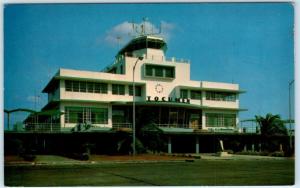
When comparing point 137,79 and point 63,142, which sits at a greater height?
point 137,79

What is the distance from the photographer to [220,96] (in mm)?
49875

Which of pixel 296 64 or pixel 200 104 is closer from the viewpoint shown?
pixel 296 64

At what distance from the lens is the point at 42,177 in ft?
60.2

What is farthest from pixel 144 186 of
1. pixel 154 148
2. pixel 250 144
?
pixel 250 144

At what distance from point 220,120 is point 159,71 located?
9.05 meters

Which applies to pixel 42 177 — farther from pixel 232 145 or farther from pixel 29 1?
pixel 232 145

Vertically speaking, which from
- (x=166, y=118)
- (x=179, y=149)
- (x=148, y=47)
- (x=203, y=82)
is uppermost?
(x=148, y=47)

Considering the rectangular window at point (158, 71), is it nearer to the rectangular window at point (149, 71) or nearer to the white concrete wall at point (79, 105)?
the rectangular window at point (149, 71)

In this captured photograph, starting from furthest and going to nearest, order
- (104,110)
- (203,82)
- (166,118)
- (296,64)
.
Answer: (203,82)
(166,118)
(104,110)
(296,64)

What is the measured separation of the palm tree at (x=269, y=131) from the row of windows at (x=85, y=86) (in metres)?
15.4

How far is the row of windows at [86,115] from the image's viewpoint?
40.2 metres

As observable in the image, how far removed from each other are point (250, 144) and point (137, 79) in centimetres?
1537

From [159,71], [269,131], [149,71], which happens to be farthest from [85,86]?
[269,131]

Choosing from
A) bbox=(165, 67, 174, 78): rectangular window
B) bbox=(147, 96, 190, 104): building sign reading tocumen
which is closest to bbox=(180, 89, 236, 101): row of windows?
bbox=(147, 96, 190, 104): building sign reading tocumen
